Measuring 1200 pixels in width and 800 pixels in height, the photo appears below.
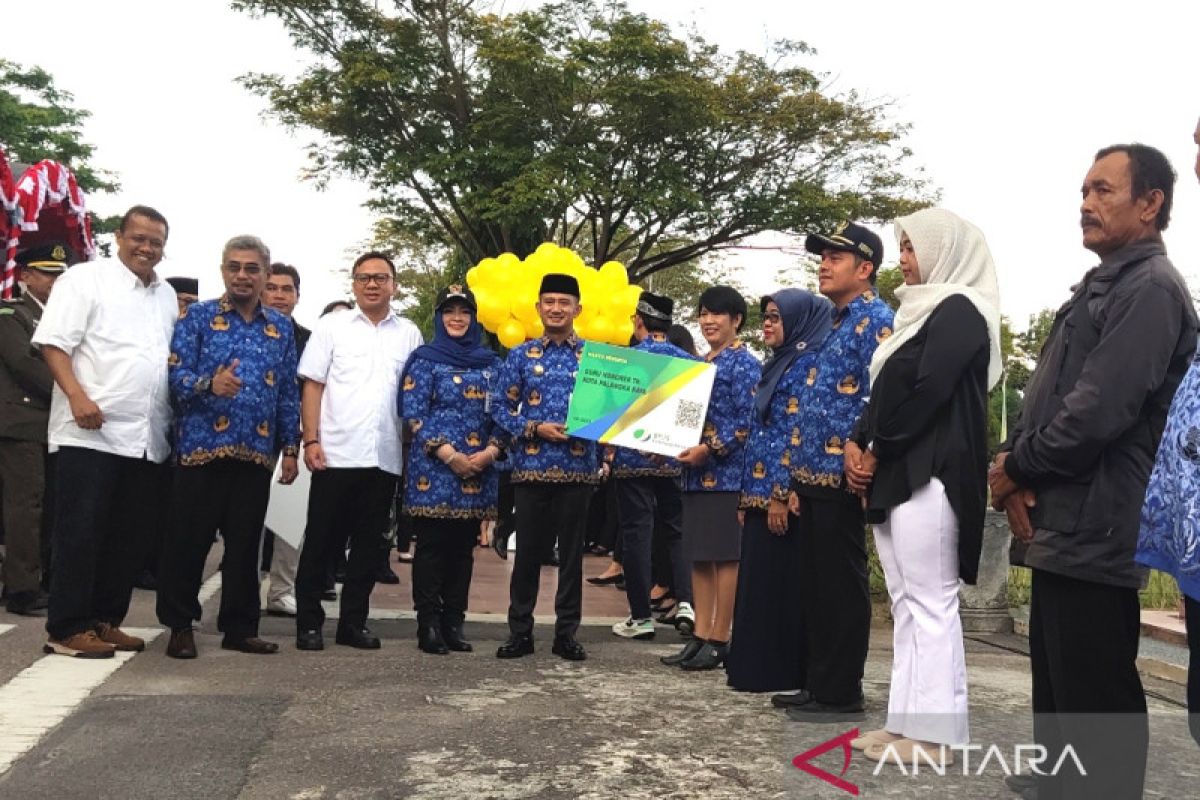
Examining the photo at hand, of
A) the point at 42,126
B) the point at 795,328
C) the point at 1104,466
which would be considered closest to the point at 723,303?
the point at 795,328

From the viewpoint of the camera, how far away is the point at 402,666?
245 inches

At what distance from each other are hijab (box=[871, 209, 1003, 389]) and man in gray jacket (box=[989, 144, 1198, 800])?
77 centimetres

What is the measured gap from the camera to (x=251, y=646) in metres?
6.48

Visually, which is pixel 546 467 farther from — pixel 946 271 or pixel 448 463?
pixel 946 271

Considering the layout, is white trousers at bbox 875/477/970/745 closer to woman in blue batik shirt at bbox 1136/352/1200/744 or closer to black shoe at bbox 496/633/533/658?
woman in blue batik shirt at bbox 1136/352/1200/744

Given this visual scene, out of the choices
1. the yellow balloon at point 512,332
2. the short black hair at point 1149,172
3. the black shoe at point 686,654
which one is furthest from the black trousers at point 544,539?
the yellow balloon at point 512,332

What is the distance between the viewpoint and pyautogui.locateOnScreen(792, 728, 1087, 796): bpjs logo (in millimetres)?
4242

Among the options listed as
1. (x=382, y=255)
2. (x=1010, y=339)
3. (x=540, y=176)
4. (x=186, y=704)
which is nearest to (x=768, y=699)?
(x=186, y=704)

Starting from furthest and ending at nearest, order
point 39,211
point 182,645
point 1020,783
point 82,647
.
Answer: point 39,211 < point 182,645 < point 82,647 < point 1020,783

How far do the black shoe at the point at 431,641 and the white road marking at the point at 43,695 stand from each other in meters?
1.41

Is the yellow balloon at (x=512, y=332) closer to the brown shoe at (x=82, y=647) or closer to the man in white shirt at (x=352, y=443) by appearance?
the man in white shirt at (x=352, y=443)

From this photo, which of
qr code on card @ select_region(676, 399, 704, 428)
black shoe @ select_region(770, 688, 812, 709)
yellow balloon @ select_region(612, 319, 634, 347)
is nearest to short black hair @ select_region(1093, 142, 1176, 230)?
black shoe @ select_region(770, 688, 812, 709)

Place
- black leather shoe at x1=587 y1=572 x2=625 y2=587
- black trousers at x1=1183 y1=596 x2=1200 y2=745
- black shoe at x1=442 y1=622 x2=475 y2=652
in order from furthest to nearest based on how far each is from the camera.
A: black leather shoe at x1=587 y1=572 x2=625 y2=587 → black shoe at x1=442 y1=622 x2=475 y2=652 → black trousers at x1=1183 y1=596 x2=1200 y2=745

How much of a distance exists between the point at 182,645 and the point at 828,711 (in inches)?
122
